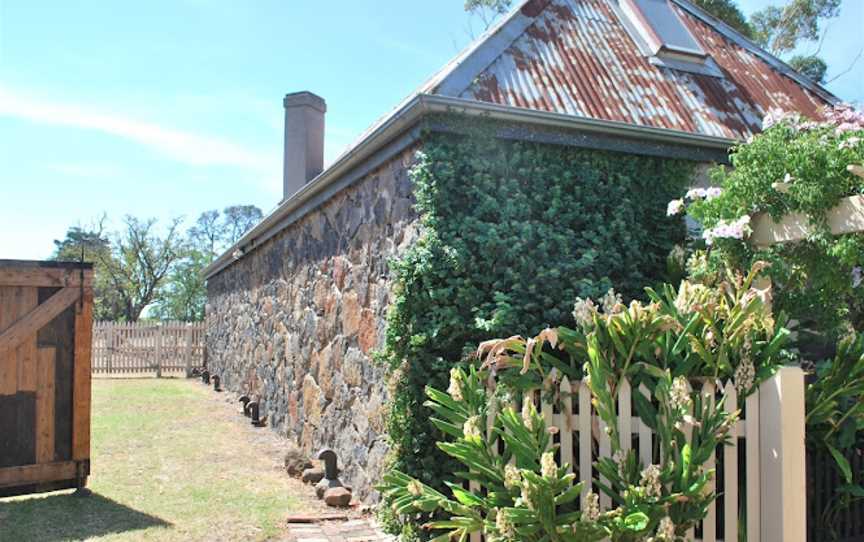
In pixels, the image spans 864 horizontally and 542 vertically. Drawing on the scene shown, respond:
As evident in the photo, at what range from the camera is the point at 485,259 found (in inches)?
180

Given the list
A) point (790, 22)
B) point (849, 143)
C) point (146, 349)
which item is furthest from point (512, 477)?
point (790, 22)

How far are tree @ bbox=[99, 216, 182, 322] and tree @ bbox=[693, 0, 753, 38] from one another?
2855 cm

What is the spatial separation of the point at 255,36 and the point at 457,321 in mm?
5551

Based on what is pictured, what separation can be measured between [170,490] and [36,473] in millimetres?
1074

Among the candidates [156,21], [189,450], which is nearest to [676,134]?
[156,21]

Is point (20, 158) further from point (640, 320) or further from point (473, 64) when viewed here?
point (640, 320)

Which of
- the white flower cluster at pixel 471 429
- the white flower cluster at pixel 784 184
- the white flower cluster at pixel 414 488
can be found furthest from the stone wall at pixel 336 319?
the white flower cluster at pixel 784 184

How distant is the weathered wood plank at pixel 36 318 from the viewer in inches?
217

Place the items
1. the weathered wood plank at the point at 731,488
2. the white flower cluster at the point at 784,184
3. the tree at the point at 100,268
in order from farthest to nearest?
the tree at the point at 100,268
the white flower cluster at the point at 784,184
the weathered wood plank at the point at 731,488

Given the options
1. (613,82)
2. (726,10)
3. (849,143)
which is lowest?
(849,143)

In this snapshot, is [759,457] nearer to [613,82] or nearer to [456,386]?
[456,386]

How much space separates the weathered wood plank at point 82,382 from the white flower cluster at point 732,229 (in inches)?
200

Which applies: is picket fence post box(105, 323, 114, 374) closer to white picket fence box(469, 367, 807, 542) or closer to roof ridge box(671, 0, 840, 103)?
roof ridge box(671, 0, 840, 103)

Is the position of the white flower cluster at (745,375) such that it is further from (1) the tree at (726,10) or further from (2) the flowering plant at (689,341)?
(1) the tree at (726,10)
